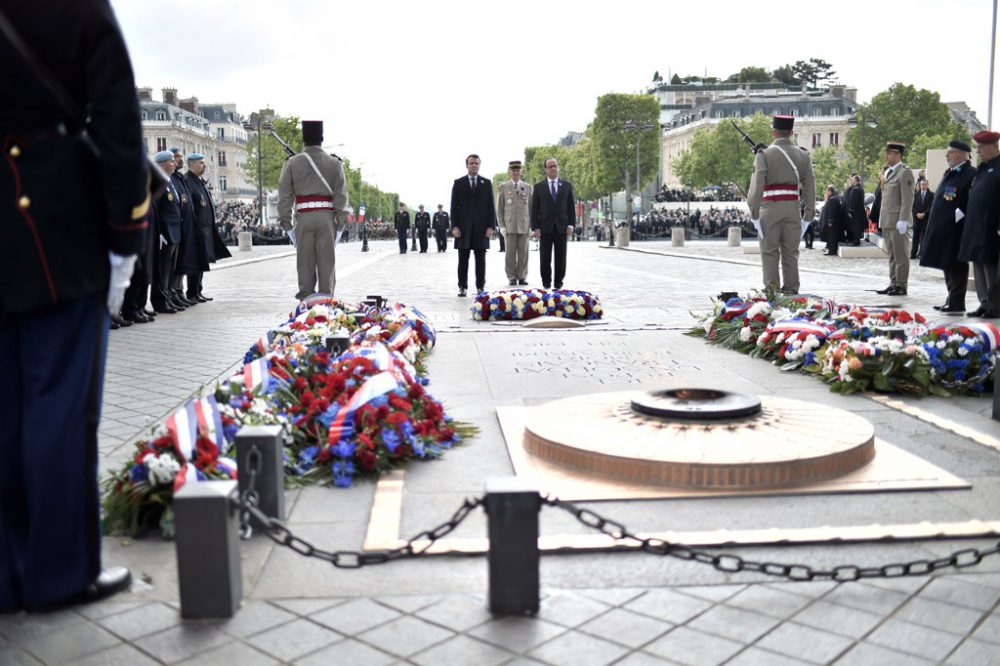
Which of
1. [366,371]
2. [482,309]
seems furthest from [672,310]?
[366,371]

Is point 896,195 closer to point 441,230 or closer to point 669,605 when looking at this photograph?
point 669,605

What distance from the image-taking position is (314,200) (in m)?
11.7

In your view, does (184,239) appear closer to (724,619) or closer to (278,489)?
(278,489)

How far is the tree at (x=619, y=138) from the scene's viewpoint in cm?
8225

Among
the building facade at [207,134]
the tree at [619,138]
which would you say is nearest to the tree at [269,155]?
the building facade at [207,134]

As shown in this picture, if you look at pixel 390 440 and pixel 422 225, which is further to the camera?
pixel 422 225

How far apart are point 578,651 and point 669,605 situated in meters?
0.46

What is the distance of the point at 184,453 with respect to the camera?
13.5 ft

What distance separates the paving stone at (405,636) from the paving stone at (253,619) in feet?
1.01

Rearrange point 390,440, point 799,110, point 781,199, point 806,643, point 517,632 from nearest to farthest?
point 806,643
point 517,632
point 390,440
point 781,199
point 799,110

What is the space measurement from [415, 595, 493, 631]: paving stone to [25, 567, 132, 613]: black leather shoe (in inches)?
41.2

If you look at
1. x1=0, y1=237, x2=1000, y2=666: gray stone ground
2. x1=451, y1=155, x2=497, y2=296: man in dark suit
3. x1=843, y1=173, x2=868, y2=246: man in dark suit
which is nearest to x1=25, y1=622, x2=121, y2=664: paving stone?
x1=0, y1=237, x2=1000, y2=666: gray stone ground

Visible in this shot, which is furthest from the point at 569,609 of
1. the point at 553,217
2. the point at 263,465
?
the point at 553,217

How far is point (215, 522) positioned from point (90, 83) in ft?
4.57
